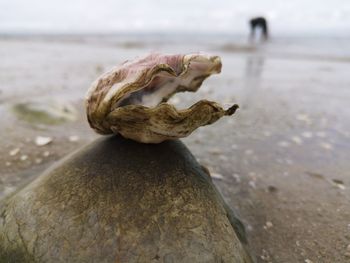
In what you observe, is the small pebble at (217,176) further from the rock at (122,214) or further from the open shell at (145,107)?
the open shell at (145,107)

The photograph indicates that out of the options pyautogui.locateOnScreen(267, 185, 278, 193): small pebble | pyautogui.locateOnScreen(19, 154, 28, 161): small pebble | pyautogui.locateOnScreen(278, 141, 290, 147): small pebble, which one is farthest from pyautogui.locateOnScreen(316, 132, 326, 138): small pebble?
pyautogui.locateOnScreen(19, 154, 28, 161): small pebble

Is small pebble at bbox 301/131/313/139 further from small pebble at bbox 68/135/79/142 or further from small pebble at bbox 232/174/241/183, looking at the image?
small pebble at bbox 68/135/79/142

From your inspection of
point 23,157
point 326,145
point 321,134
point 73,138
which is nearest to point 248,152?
Answer: point 326,145

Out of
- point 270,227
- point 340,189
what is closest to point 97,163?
point 270,227

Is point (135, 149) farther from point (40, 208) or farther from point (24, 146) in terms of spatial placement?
point (24, 146)

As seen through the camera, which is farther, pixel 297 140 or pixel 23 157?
pixel 297 140

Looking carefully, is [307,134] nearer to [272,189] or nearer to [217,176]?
[272,189]

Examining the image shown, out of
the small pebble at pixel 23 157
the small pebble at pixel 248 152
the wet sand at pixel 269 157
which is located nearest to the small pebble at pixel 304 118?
the wet sand at pixel 269 157
